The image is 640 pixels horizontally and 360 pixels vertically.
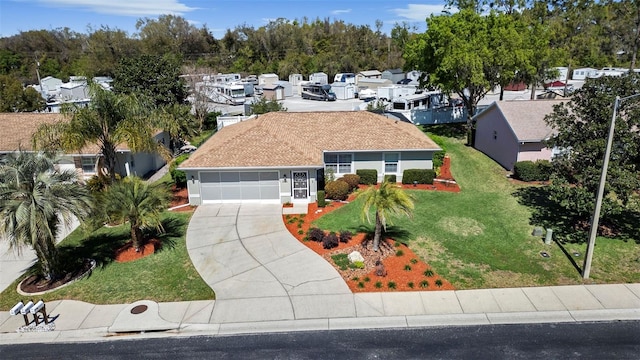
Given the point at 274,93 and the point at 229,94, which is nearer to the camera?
the point at 229,94

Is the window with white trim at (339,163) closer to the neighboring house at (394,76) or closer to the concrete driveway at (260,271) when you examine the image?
the concrete driveway at (260,271)

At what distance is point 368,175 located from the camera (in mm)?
27156

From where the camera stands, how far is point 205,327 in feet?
45.8

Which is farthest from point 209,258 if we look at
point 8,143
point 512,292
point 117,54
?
point 117,54

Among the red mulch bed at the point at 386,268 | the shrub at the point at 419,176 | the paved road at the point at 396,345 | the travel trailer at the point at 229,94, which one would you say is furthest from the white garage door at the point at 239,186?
the travel trailer at the point at 229,94

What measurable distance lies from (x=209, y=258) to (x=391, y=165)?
13.7m

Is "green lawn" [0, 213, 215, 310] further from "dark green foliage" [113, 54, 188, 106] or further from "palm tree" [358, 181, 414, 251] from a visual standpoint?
"dark green foliage" [113, 54, 188, 106]

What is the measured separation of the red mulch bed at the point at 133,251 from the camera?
18.5 m

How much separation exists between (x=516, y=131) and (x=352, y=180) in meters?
11.8

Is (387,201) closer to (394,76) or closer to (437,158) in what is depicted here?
(437,158)

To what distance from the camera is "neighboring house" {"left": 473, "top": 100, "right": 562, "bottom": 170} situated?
2839 centimetres

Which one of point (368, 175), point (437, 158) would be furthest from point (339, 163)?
point (437, 158)

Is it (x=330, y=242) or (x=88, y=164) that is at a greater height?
(x=88, y=164)

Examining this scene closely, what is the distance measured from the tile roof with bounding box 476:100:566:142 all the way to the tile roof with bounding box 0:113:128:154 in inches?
1093
